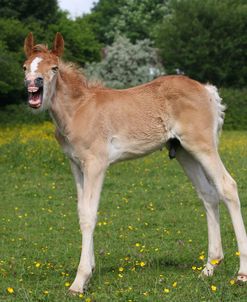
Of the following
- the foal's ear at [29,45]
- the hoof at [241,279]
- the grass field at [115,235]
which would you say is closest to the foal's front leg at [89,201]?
the grass field at [115,235]

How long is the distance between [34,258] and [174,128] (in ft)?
8.11

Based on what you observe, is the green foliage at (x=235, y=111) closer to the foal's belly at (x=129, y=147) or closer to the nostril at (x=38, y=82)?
the foal's belly at (x=129, y=147)

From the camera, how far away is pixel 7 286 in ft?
22.2

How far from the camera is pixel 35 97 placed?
6621 mm

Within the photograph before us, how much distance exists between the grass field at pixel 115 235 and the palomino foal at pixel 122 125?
446 millimetres

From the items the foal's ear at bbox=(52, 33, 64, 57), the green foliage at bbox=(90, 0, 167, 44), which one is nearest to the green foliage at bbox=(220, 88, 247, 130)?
the green foliage at bbox=(90, 0, 167, 44)

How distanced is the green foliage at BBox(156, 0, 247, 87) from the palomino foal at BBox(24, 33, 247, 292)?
3538cm

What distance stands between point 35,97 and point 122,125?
3.28 feet

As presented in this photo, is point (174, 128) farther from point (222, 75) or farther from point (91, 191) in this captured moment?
point (222, 75)

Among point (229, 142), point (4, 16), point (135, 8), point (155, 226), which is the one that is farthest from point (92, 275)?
point (135, 8)

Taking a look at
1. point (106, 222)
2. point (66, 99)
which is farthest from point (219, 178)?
point (106, 222)

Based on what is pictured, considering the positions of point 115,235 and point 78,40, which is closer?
point 115,235

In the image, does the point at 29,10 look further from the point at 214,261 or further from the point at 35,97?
the point at 214,261

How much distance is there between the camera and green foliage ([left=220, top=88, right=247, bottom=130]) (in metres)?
34.9
